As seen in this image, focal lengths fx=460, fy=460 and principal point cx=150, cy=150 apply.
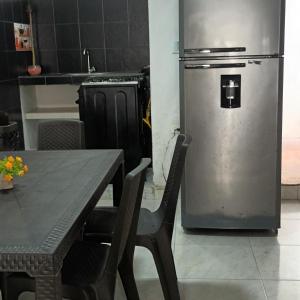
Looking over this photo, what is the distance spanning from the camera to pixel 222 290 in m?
2.62

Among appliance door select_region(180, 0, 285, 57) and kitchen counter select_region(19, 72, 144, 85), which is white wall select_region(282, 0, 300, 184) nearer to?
appliance door select_region(180, 0, 285, 57)

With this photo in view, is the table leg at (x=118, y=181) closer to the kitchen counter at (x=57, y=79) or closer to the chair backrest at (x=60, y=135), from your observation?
the chair backrest at (x=60, y=135)

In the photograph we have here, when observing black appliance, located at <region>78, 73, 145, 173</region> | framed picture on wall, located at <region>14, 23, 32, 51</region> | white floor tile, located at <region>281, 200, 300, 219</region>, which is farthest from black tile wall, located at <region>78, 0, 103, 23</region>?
white floor tile, located at <region>281, 200, 300, 219</region>

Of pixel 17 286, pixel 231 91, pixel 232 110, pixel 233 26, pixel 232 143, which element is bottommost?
pixel 17 286

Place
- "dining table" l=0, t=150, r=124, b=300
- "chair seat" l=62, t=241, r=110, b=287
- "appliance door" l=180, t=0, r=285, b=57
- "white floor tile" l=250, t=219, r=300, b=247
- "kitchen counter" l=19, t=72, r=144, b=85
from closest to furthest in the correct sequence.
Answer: "dining table" l=0, t=150, r=124, b=300
"chair seat" l=62, t=241, r=110, b=287
"appliance door" l=180, t=0, r=285, b=57
"white floor tile" l=250, t=219, r=300, b=247
"kitchen counter" l=19, t=72, r=144, b=85

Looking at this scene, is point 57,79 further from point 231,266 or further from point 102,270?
point 102,270

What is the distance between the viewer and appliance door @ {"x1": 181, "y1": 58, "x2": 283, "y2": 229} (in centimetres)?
307

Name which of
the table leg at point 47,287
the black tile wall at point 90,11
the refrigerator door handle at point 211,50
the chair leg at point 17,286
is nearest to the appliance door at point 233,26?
the refrigerator door handle at point 211,50

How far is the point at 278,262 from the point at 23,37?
3.69 m

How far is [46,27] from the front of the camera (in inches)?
211

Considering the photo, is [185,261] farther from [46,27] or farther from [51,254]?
[46,27]

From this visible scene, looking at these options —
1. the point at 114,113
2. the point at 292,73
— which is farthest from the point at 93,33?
the point at 292,73

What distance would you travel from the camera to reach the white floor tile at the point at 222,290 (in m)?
2.54

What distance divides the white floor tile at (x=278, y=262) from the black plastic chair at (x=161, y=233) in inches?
28.7
